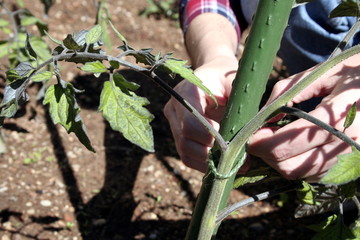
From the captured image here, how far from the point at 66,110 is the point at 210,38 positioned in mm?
709

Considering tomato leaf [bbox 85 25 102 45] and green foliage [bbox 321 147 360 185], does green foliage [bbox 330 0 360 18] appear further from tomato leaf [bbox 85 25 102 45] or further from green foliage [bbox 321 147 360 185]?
tomato leaf [bbox 85 25 102 45]

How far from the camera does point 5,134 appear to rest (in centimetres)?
170

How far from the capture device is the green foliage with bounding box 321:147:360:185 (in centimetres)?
55

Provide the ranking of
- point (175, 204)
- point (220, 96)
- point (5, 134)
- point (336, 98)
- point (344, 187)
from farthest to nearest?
point (5, 134)
point (175, 204)
point (220, 96)
point (336, 98)
point (344, 187)

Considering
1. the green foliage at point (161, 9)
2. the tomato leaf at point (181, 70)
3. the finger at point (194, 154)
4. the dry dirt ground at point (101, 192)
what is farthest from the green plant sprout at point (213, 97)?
the green foliage at point (161, 9)

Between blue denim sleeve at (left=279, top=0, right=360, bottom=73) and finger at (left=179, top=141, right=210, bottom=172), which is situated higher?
blue denim sleeve at (left=279, top=0, right=360, bottom=73)

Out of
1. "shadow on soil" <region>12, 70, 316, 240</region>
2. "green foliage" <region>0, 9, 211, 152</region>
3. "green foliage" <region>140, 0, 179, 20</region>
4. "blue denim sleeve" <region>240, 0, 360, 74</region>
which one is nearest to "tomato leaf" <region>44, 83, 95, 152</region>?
"green foliage" <region>0, 9, 211, 152</region>

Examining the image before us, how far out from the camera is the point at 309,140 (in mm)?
797

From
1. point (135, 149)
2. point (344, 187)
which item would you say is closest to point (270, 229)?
point (135, 149)

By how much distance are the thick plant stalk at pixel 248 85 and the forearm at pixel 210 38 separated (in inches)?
17.1

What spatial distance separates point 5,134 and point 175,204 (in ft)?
1.94

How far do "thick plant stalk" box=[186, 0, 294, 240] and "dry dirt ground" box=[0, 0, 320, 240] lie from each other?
660 mm

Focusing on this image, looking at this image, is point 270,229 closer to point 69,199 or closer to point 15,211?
point 69,199

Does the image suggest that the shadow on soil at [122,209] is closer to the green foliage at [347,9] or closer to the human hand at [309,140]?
the human hand at [309,140]
